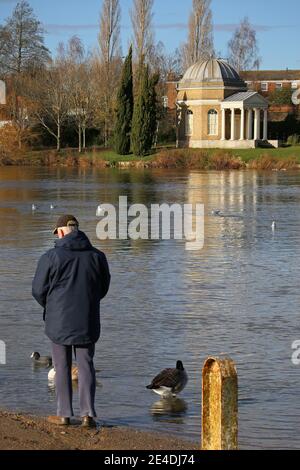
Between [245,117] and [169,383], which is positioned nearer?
[169,383]

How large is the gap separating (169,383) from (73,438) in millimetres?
2354

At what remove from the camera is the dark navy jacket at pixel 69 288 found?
875 centimetres

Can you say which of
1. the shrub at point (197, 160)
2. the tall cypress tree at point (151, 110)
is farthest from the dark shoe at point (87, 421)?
the tall cypress tree at point (151, 110)

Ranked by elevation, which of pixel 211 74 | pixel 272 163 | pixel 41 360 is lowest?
pixel 41 360

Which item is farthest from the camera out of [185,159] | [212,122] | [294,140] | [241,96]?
[212,122]

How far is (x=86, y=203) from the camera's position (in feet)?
125

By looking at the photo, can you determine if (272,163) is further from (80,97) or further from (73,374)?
(73,374)

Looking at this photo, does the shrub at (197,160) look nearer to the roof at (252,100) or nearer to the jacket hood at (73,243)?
the roof at (252,100)

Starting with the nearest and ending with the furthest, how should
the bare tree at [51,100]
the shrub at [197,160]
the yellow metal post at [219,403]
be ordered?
1. the yellow metal post at [219,403]
2. the shrub at [197,160]
3. the bare tree at [51,100]

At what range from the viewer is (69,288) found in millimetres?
8773

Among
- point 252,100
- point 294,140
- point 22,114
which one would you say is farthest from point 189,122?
point 22,114

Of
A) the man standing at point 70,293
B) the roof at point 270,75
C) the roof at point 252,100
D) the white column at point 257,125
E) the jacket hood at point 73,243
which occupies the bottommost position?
the man standing at point 70,293

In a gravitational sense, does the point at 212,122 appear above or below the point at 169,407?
above
